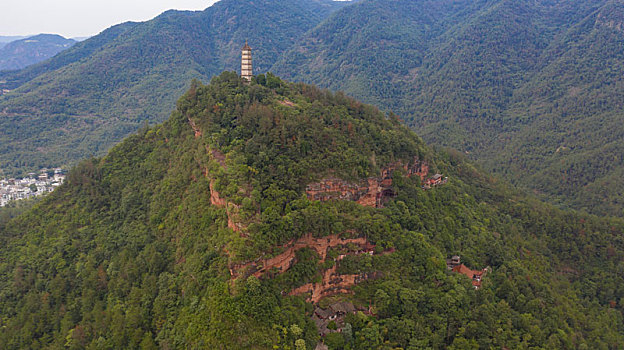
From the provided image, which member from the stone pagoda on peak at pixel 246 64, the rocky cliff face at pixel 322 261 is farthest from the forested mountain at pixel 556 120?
the stone pagoda on peak at pixel 246 64

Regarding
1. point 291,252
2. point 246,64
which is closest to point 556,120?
point 246,64

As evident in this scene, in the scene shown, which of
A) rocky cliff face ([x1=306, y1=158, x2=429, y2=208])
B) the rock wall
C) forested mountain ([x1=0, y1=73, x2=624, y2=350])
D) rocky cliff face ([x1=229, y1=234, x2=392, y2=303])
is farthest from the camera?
rocky cliff face ([x1=306, y1=158, x2=429, y2=208])

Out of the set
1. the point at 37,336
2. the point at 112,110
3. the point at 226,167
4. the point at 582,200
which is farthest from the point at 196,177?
the point at 112,110

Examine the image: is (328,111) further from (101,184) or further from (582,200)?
(582,200)

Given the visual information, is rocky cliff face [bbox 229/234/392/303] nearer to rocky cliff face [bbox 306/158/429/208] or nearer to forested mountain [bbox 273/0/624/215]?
rocky cliff face [bbox 306/158/429/208]

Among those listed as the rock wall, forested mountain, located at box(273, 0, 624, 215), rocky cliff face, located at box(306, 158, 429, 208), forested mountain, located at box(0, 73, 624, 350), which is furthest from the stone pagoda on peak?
forested mountain, located at box(273, 0, 624, 215)

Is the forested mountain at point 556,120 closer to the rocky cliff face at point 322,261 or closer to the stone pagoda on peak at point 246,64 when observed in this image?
the rocky cliff face at point 322,261
